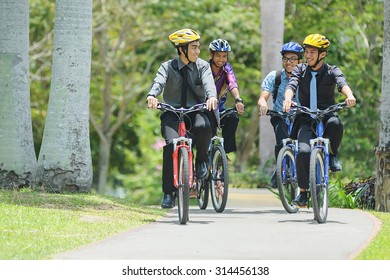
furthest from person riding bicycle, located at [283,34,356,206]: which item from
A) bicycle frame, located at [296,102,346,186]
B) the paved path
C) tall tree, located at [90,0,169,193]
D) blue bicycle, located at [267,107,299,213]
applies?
tall tree, located at [90,0,169,193]

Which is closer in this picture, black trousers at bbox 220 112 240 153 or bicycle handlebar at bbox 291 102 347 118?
bicycle handlebar at bbox 291 102 347 118

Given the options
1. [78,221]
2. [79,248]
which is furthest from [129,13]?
[79,248]

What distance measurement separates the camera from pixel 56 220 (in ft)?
40.3

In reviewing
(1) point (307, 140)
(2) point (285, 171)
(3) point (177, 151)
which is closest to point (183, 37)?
(3) point (177, 151)

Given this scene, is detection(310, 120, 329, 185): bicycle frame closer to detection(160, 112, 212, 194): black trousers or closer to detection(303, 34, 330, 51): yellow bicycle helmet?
detection(303, 34, 330, 51): yellow bicycle helmet

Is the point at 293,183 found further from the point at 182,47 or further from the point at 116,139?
the point at 116,139

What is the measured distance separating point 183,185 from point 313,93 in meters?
2.09

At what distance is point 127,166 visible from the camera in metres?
41.6

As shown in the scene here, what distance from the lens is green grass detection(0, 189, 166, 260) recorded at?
10.4 meters

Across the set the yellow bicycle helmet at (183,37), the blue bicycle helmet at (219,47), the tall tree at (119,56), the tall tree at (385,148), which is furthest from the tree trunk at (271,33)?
the tall tree at (119,56)

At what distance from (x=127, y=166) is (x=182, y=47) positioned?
1123 inches

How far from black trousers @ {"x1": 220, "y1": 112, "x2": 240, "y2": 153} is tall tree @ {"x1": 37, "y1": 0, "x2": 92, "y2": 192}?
1.78m

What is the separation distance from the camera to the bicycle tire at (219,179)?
13931mm

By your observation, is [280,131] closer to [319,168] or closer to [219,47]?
[219,47]
